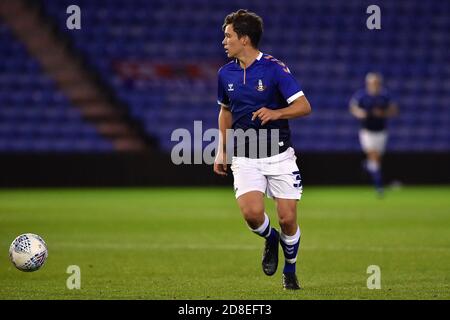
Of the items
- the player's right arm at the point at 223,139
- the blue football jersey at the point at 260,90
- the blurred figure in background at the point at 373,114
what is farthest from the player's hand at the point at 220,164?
the blurred figure in background at the point at 373,114

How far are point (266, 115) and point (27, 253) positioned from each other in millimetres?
2127

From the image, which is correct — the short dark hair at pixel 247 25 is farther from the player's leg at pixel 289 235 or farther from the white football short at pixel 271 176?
the player's leg at pixel 289 235

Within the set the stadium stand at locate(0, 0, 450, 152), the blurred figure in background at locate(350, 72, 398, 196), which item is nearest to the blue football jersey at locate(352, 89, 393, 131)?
the blurred figure in background at locate(350, 72, 398, 196)

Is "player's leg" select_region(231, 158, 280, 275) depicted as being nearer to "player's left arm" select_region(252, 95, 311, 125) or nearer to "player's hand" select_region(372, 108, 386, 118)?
"player's left arm" select_region(252, 95, 311, 125)

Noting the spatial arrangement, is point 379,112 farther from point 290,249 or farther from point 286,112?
point 286,112

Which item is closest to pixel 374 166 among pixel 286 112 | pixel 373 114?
pixel 373 114

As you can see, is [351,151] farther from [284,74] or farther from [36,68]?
[284,74]

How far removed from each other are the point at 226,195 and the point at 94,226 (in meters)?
6.82

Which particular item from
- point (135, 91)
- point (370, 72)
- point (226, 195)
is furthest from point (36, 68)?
point (370, 72)

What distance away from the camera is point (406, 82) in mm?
24578

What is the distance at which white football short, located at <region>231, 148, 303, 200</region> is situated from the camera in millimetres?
7535

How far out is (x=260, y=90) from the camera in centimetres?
752

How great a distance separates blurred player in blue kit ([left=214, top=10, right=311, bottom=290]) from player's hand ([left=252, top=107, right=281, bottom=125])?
12 cm

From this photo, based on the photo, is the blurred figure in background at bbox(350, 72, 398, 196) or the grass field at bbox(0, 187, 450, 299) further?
the blurred figure in background at bbox(350, 72, 398, 196)
